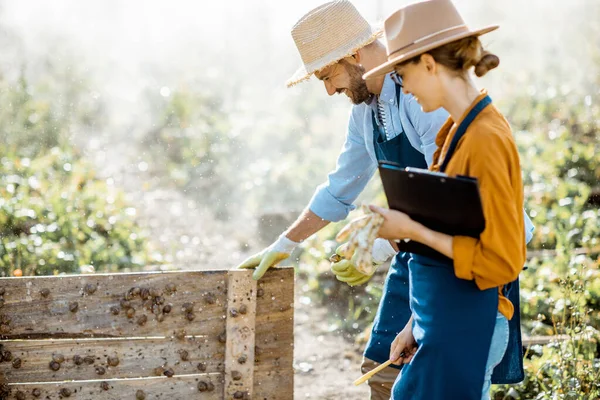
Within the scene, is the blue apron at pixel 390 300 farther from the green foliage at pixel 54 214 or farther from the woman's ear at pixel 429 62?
the green foliage at pixel 54 214

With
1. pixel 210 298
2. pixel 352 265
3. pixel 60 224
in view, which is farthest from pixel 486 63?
pixel 60 224

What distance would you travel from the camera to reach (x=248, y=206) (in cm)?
802

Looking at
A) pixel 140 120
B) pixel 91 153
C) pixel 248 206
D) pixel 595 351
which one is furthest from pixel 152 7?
pixel 595 351

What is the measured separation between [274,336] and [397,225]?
3.77ft

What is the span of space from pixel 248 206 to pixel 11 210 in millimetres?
2634

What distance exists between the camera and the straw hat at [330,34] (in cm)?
290

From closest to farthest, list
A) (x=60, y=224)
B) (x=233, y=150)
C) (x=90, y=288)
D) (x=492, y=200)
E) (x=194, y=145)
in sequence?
(x=492, y=200)
(x=90, y=288)
(x=60, y=224)
(x=233, y=150)
(x=194, y=145)

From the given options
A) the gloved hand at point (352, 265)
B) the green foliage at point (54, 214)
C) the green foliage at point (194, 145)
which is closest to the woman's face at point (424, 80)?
the gloved hand at point (352, 265)

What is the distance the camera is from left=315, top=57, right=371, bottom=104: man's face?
293cm

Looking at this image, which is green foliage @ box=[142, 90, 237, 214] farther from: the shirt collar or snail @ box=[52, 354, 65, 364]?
the shirt collar

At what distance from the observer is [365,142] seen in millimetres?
3090

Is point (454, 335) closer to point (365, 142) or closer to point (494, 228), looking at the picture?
point (494, 228)

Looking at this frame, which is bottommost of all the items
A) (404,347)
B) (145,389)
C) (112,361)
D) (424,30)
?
(145,389)

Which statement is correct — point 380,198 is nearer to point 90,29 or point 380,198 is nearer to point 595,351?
point 595,351
